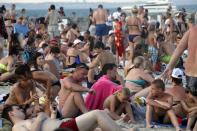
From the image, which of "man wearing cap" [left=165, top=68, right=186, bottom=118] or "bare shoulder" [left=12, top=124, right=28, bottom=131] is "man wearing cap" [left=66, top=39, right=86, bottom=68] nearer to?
"man wearing cap" [left=165, top=68, right=186, bottom=118]

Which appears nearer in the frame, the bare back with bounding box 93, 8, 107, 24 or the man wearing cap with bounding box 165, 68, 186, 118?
the man wearing cap with bounding box 165, 68, 186, 118

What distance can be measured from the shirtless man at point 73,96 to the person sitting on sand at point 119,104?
1.20 ft

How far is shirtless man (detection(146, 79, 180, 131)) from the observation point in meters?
7.00

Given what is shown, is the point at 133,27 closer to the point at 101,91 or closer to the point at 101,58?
the point at 101,58

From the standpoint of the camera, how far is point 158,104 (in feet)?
23.1

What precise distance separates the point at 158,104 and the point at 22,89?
1775 mm

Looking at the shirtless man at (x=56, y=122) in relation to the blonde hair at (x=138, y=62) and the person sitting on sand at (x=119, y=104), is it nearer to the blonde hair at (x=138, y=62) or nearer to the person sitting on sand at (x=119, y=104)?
the person sitting on sand at (x=119, y=104)

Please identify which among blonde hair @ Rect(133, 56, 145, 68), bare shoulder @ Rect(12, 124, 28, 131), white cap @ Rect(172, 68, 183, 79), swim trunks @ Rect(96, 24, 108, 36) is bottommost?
swim trunks @ Rect(96, 24, 108, 36)

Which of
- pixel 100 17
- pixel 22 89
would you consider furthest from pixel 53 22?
pixel 22 89

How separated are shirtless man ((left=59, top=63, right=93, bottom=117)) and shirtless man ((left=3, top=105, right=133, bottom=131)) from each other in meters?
1.08

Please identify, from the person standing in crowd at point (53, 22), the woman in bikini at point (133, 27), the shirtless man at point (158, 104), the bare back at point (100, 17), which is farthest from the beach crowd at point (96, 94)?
the person standing in crowd at point (53, 22)

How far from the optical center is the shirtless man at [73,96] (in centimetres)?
719

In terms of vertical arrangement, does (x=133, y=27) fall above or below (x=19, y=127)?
below

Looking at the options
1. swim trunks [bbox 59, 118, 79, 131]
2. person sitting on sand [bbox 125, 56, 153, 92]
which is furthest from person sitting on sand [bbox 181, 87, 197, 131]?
person sitting on sand [bbox 125, 56, 153, 92]
